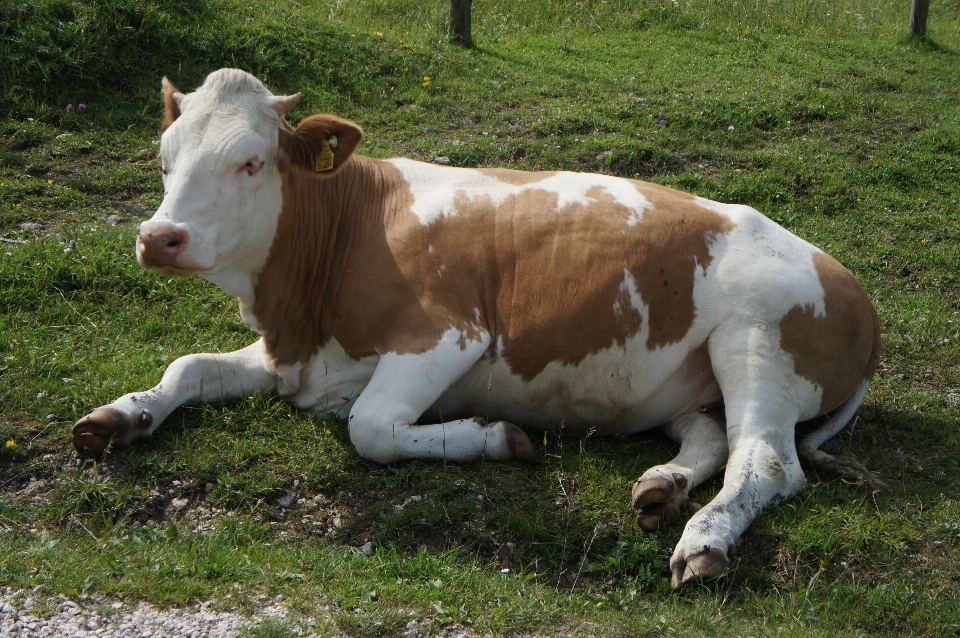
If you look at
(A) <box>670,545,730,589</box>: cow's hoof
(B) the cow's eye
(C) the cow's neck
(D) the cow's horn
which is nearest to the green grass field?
(A) <box>670,545,730,589</box>: cow's hoof

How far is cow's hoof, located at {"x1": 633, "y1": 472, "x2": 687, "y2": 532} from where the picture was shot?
5.09 m

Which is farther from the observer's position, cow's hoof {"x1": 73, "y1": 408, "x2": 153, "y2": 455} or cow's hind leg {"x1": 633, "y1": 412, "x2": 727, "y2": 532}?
cow's hoof {"x1": 73, "y1": 408, "x2": 153, "y2": 455}

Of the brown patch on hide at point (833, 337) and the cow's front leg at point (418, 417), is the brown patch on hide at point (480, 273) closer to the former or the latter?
the cow's front leg at point (418, 417)

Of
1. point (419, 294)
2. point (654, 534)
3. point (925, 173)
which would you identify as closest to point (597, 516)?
point (654, 534)

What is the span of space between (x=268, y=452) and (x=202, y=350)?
59.7 inches

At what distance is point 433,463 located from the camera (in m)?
5.52

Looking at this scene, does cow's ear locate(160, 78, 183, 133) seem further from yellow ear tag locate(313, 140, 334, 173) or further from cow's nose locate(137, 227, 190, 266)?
cow's nose locate(137, 227, 190, 266)

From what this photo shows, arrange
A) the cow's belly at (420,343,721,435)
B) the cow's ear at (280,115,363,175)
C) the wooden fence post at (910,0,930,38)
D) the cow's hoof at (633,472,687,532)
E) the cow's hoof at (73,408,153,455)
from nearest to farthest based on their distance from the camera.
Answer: the cow's hoof at (633,472,687,532)
the cow's hoof at (73,408,153,455)
the cow's ear at (280,115,363,175)
the cow's belly at (420,343,721,435)
the wooden fence post at (910,0,930,38)

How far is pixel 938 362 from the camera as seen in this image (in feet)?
23.6

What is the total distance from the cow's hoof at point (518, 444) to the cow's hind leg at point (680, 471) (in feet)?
2.18

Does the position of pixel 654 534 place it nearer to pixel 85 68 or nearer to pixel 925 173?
pixel 925 173

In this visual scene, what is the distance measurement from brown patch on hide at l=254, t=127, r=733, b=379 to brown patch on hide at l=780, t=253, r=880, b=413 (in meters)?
0.63

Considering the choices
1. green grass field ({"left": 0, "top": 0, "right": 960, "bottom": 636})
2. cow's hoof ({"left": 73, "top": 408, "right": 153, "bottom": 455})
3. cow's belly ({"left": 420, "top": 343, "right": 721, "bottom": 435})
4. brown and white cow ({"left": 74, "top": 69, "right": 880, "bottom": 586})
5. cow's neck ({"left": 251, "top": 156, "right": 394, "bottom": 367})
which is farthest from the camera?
cow's neck ({"left": 251, "top": 156, "right": 394, "bottom": 367})

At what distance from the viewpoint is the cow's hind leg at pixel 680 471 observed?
5.11 metres
